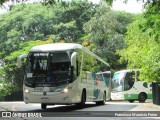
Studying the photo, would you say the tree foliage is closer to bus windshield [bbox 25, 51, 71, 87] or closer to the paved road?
the paved road

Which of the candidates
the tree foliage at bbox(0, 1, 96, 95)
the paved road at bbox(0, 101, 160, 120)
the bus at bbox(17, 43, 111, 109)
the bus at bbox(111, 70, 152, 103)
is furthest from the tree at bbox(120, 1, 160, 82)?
the tree foliage at bbox(0, 1, 96, 95)

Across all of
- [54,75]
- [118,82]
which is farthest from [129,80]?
[54,75]

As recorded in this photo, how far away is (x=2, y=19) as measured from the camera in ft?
168

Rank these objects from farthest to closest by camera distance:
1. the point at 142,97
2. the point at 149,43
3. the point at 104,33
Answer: the point at 104,33
the point at 142,97
the point at 149,43

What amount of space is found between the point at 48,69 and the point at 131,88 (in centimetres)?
2151

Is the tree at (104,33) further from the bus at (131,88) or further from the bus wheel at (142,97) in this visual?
the bus wheel at (142,97)

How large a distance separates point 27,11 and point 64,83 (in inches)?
1371

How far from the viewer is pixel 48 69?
1772 cm

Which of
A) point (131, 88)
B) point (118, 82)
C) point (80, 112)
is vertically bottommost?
point (80, 112)

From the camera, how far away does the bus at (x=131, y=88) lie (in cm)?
3700

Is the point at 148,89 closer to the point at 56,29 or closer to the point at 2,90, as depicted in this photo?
the point at 56,29

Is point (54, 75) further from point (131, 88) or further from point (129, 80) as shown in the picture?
point (129, 80)

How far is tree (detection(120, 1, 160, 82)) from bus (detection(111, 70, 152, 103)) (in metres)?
2.33

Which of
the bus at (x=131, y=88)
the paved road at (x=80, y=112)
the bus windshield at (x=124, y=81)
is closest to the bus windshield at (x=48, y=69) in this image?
the paved road at (x=80, y=112)
